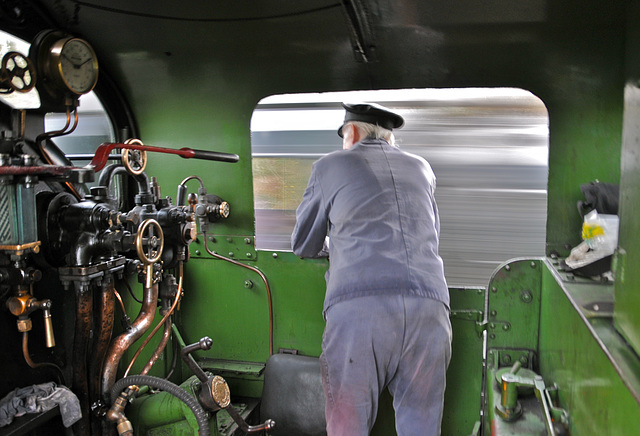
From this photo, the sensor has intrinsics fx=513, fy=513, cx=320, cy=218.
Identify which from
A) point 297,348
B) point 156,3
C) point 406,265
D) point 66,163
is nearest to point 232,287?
point 297,348

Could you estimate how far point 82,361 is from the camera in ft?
7.70

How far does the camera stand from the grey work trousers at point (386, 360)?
2.12m

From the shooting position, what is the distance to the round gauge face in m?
2.29

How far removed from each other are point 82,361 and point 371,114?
1.77m

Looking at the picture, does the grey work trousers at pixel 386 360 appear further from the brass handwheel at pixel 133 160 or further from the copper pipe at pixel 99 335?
the brass handwheel at pixel 133 160

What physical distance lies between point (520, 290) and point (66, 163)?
245 cm

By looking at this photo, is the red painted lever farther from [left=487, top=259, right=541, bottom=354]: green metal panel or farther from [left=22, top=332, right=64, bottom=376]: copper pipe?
[left=487, top=259, right=541, bottom=354]: green metal panel

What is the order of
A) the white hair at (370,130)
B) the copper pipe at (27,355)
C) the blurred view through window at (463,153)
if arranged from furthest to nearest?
the blurred view through window at (463,153) → the white hair at (370,130) → the copper pipe at (27,355)

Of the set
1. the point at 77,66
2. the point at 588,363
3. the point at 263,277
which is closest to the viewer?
the point at 588,363

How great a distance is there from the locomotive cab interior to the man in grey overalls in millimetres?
355

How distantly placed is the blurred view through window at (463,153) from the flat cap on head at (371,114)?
455 millimetres

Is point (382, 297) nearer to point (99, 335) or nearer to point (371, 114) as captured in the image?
point (371, 114)

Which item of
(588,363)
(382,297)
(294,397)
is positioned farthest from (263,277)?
(588,363)

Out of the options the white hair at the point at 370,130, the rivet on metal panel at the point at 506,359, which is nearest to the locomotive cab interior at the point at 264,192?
the rivet on metal panel at the point at 506,359
